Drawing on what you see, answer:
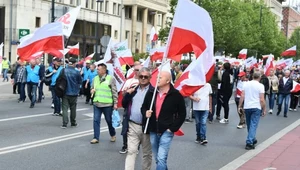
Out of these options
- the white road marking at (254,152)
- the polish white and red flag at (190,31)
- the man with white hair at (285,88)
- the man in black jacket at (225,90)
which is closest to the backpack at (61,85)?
the white road marking at (254,152)

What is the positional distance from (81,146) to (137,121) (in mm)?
3269

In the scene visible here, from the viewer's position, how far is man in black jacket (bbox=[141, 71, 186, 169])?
664cm

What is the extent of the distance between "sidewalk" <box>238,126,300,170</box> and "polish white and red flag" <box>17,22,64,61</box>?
626cm

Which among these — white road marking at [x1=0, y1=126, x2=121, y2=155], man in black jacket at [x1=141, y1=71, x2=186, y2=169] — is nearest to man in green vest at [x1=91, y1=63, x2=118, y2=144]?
white road marking at [x1=0, y1=126, x2=121, y2=155]

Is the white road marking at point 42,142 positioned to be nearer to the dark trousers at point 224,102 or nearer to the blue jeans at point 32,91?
the dark trousers at point 224,102

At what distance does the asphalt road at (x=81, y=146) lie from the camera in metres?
8.62

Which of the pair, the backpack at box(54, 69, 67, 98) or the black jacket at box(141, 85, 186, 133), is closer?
the black jacket at box(141, 85, 186, 133)

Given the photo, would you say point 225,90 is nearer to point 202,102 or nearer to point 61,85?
point 202,102

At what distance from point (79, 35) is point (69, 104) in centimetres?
4702

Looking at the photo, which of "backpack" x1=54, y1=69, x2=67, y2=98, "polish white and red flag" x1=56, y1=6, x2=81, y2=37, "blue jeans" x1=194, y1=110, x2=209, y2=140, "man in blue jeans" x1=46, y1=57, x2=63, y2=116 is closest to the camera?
"blue jeans" x1=194, y1=110, x2=209, y2=140

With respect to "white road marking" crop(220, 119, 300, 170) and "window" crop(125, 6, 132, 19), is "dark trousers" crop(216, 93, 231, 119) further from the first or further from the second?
"window" crop(125, 6, 132, 19)

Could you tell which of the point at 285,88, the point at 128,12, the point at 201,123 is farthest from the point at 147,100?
the point at 128,12

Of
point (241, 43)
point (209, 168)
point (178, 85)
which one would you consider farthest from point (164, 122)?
point (241, 43)

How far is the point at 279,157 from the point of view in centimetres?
972
